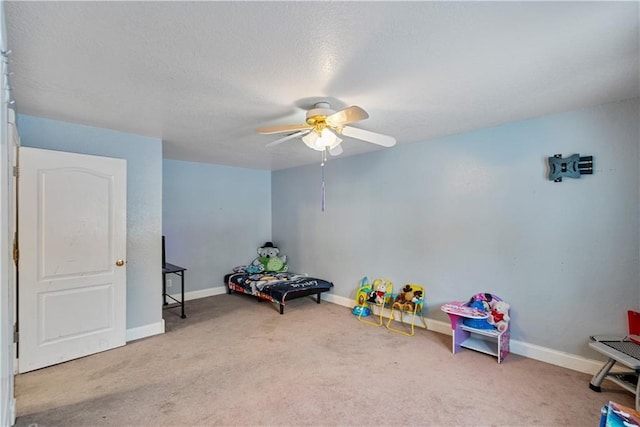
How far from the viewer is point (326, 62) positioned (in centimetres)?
182

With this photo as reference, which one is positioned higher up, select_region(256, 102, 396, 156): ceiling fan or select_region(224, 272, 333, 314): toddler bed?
select_region(256, 102, 396, 156): ceiling fan

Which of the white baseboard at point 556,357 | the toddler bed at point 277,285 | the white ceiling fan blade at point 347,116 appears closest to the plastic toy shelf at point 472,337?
the white baseboard at point 556,357

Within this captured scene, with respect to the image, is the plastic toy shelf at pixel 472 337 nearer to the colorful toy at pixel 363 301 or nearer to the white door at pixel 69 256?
the colorful toy at pixel 363 301

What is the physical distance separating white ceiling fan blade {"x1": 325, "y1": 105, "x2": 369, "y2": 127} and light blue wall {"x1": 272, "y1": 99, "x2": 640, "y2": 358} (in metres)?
1.82

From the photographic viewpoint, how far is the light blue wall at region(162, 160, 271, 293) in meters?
4.88

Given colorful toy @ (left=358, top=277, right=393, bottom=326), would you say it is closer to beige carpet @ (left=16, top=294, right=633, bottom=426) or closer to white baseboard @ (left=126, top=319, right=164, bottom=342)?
beige carpet @ (left=16, top=294, right=633, bottom=426)

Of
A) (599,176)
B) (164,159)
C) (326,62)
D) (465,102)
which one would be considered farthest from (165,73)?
(599,176)

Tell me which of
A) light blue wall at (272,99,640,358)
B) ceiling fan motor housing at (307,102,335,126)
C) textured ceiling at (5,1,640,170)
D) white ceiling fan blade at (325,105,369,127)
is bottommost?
light blue wall at (272,99,640,358)

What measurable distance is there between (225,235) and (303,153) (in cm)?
221

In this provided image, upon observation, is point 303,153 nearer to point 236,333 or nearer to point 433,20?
point 236,333

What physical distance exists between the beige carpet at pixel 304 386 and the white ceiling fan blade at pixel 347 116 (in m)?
2.02

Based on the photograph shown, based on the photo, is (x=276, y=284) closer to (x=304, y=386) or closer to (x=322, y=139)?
(x=304, y=386)

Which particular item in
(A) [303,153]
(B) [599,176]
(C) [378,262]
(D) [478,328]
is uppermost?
(A) [303,153]

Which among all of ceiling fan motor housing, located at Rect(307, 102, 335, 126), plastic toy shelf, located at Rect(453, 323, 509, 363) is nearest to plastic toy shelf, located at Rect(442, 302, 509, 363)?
plastic toy shelf, located at Rect(453, 323, 509, 363)
